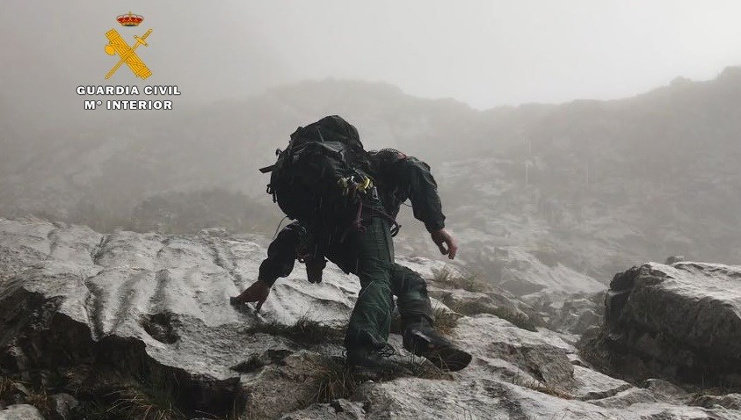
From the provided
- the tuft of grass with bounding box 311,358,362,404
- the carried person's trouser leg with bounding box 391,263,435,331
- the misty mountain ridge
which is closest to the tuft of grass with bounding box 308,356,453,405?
the tuft of grass with bounding box 311,358,362,404

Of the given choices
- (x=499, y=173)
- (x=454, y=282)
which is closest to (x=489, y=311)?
(x=454, y=282)

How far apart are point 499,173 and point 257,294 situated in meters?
25.3

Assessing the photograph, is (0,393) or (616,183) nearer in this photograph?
(0,393)

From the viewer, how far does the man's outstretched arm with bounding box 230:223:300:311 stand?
183 inches

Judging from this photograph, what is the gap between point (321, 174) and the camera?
13.2ft

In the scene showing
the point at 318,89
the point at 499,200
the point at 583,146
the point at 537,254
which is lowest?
the point at 537,254

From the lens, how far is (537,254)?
63.6ft

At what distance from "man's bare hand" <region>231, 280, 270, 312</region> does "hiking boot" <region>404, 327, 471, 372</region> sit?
168cm

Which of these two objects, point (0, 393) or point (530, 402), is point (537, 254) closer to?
point (530, 402)

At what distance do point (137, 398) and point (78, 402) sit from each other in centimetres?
48

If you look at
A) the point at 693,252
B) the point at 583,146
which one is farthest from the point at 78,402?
the point at 583,146

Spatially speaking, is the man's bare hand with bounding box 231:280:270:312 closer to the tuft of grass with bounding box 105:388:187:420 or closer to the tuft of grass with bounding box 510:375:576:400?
the tuft of grass with bounding box 105:388:187:420

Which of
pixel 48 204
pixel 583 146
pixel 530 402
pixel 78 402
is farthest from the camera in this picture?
pixel 583 146

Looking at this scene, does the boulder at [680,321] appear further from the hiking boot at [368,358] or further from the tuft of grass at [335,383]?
the tuft of grass at [335,383]
